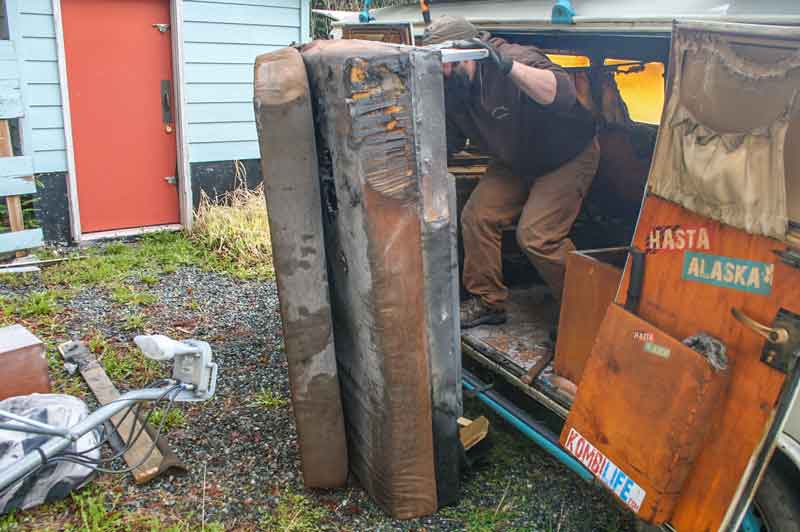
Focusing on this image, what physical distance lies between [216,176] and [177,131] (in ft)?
2.17

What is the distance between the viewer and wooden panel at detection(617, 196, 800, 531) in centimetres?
212

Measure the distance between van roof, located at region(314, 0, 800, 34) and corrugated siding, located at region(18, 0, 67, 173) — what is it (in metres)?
3.88

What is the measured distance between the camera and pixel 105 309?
214 inches

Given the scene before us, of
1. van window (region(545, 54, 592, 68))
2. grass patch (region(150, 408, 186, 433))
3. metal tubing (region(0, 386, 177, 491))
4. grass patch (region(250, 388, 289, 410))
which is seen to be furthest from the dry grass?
metal tubing (region(0, 386, 177, 491))

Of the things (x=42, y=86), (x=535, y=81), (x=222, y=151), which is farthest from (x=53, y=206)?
(x=535, y=81)

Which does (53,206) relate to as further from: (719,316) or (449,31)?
(719,316)

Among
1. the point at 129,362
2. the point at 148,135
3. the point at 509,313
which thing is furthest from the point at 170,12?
the point at 509,313

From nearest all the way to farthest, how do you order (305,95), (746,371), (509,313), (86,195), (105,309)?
(746,371) → (305,95) → (509,313) → (105,309) → (86,195)

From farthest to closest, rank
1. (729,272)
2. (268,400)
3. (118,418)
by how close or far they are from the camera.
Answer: (268,400) → (118,418) → (729,272)

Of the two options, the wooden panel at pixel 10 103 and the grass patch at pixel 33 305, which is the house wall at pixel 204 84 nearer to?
the wooden panel at pixel 10 103

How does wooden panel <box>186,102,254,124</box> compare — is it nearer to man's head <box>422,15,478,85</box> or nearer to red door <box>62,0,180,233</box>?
red door <box>62,0,180,233</box>

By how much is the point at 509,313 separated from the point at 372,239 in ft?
6.76

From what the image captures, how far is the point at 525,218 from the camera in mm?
3980

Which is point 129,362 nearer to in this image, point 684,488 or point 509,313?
point 509,313
